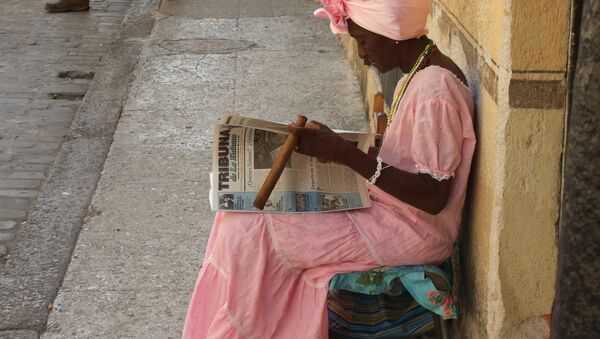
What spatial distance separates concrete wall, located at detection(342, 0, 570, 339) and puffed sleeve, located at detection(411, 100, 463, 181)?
4.0 inches

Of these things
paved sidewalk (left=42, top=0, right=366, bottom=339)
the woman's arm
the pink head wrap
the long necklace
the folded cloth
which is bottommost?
paved sidewalk (left=42, top=0, right=366, bottom=339)

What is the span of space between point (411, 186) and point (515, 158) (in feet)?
1.08

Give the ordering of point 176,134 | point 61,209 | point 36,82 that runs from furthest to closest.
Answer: point 36,82 < point 176,134 < point 61,209

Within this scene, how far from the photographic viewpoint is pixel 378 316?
3.37 m

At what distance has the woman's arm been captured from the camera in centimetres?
Result: 292

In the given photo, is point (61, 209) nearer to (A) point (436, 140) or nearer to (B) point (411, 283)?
(B) point (411, 283)

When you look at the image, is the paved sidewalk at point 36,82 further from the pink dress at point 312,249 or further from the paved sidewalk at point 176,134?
the pink dress at point 312,249

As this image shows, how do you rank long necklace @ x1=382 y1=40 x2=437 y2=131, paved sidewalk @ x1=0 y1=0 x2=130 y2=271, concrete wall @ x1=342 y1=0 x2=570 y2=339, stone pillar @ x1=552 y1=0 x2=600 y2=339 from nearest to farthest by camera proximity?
stone pillar @ x1=552 y1=0 x2=600 y2=339 → concrete wall @ x1=342 y1=0 x2=570 y2=339 → long necklace @ x1=382 y1=40 x2=437 y2=131 → paved sidewalk @ x1=0 y1=0 x2=130 y2=271

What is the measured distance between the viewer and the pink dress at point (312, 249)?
309 cm

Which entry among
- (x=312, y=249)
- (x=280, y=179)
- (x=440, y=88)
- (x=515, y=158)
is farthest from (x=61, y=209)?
(x=515, y=158)

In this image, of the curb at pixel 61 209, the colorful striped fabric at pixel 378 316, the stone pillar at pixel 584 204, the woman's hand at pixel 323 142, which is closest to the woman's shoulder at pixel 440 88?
the woman's hand at pixel 323 142

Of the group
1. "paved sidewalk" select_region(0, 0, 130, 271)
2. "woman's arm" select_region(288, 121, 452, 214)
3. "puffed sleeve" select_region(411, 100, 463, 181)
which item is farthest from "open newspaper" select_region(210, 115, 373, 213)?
"paved sidewalk" select_region(0, 0, 130, 271)

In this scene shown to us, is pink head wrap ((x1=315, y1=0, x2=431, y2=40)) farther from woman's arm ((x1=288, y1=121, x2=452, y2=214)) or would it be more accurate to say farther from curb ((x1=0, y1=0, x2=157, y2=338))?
curb ((x1=0, y1=0, x2=157, y2=338))

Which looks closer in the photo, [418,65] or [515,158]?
[515,158]
